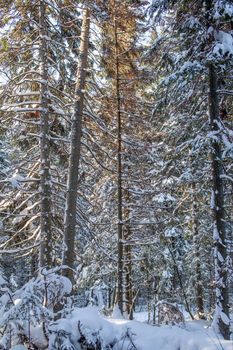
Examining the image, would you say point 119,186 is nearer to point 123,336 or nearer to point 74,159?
point 74,159

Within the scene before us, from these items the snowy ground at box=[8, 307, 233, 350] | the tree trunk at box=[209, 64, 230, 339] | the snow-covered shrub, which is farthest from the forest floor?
the tree trunk at box=[209, 64, 230, 339]

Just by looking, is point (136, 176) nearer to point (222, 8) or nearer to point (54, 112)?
point (54, 112)

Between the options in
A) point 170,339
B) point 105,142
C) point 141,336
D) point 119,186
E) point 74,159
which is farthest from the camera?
point 119,186

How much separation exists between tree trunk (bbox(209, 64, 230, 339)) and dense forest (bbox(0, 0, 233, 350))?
2 centimetres

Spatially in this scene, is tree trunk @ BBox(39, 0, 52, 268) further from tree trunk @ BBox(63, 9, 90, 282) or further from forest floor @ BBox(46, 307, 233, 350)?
forest floor @ BBox(46, 307, 233, 350)

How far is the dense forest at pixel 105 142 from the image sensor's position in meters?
4.46

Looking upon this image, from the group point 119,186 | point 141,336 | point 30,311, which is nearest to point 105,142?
point 119,186

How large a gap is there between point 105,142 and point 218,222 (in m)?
5.62

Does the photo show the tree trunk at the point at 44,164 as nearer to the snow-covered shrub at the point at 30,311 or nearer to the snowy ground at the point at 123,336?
the snow-covered shrub at the point at 30,311

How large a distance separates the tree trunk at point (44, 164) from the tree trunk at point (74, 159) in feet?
2.24

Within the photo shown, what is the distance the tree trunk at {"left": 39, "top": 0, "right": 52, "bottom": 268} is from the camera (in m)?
9.77

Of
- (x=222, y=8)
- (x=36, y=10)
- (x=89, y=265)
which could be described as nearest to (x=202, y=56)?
(x=222, y=8)

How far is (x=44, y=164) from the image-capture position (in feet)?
33.0

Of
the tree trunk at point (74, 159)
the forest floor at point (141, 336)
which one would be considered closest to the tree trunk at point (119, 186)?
the tree trunk at point (74, 159)
